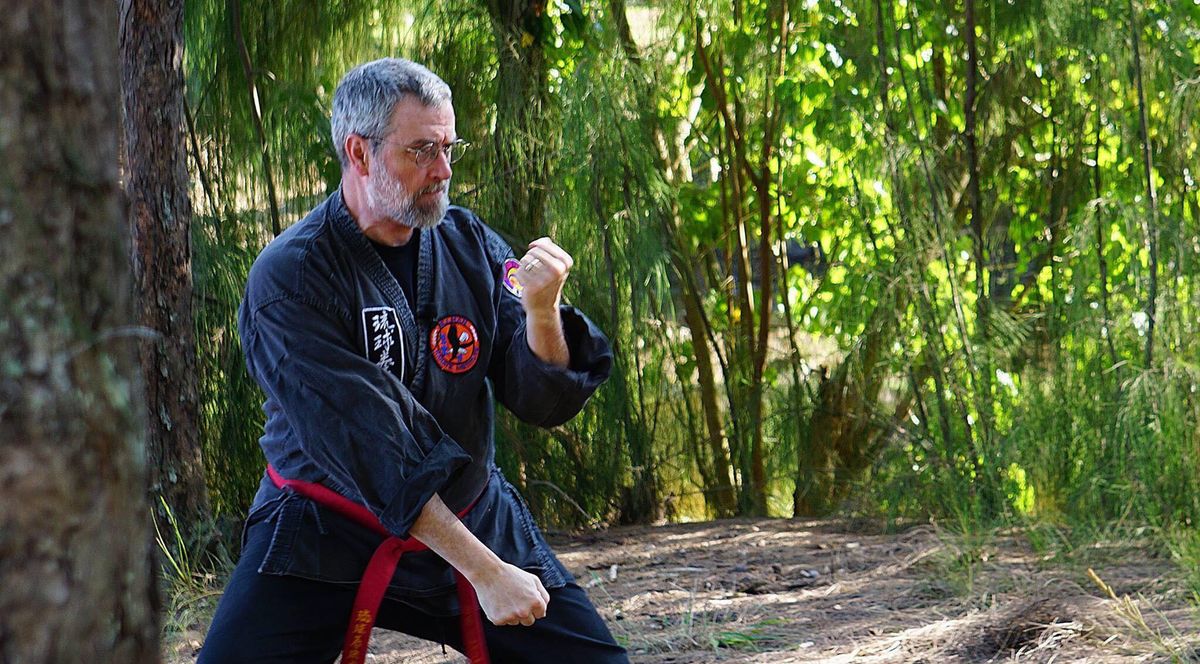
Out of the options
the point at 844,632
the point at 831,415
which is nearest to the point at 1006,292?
the point at 831,415

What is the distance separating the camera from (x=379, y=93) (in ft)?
8.07

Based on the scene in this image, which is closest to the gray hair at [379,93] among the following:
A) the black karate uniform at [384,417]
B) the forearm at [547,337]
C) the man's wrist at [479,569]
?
the black karate uniform at [384,417]

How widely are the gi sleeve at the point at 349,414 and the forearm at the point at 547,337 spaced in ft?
0.82

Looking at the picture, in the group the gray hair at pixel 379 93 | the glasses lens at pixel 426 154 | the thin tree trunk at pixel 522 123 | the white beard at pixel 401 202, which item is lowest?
the white beard at pixel 401 202

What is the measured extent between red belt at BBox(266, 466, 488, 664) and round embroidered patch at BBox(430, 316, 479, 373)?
30cm

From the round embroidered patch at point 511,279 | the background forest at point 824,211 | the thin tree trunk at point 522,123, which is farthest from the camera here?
the thin tree trunk at point 522,123

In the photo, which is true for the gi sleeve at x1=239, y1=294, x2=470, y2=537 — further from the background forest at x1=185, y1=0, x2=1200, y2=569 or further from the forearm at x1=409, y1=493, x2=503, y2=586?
the background forest at x1=185, y1=0, x2=1200, y2=569

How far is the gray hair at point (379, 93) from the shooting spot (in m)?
2.46

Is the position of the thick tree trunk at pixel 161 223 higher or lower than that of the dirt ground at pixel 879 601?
higher

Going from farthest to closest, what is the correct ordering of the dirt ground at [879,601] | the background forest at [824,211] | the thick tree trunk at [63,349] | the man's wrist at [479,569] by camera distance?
the background forest at [824,211] → the dirt ground at [879,601] → the man's wrist at [479,569] → the thick tree trunk at [63,349]

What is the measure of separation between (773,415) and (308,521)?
3.96 metres

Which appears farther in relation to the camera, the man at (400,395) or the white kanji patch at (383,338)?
the white kanji patch at (383,338)

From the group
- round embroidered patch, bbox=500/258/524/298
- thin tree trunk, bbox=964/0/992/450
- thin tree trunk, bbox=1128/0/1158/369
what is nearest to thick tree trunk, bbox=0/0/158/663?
round embroidered patch, bbox=500/258/524/298

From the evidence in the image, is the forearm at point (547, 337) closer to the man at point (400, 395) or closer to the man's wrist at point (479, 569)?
the man at point (400, 395)
